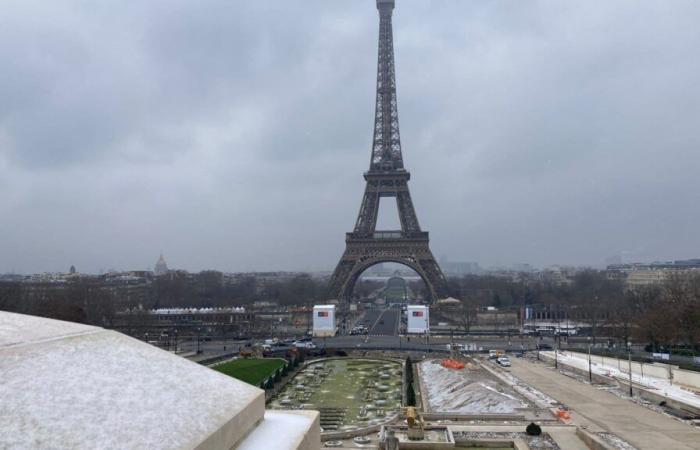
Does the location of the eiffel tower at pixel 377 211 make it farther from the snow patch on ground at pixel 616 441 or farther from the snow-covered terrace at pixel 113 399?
the snow-covered terrace at pixel 113 399

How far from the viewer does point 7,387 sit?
26.2ft

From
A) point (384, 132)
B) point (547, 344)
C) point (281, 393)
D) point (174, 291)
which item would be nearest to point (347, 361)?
point (281, 393)

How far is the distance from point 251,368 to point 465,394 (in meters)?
14.9

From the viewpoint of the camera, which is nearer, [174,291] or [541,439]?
[541,439]

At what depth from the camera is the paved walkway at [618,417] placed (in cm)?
1795

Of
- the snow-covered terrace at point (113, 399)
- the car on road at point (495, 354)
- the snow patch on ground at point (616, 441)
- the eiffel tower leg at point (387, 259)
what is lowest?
the snow patch on ground at point (616, 441)

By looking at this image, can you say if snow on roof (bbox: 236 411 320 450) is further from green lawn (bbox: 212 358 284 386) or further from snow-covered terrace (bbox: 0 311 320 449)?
green lawn (bbox: 212 358 284 386)

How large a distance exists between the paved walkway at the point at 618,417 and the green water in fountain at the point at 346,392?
7.43 m

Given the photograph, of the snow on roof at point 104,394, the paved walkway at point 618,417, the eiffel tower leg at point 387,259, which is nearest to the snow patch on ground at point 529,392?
the paved walkway at point 618,417

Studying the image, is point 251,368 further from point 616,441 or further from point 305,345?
point 616,441

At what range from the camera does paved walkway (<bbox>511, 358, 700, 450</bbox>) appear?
17953 mm

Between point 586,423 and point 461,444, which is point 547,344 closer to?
point 586,423

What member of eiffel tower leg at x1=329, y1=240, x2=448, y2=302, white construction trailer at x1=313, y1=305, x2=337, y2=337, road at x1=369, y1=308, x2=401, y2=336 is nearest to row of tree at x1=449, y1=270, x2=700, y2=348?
eiffel tower leg at x1=329, y1=240, x2=448, y2=302

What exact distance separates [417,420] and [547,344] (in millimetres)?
33474
